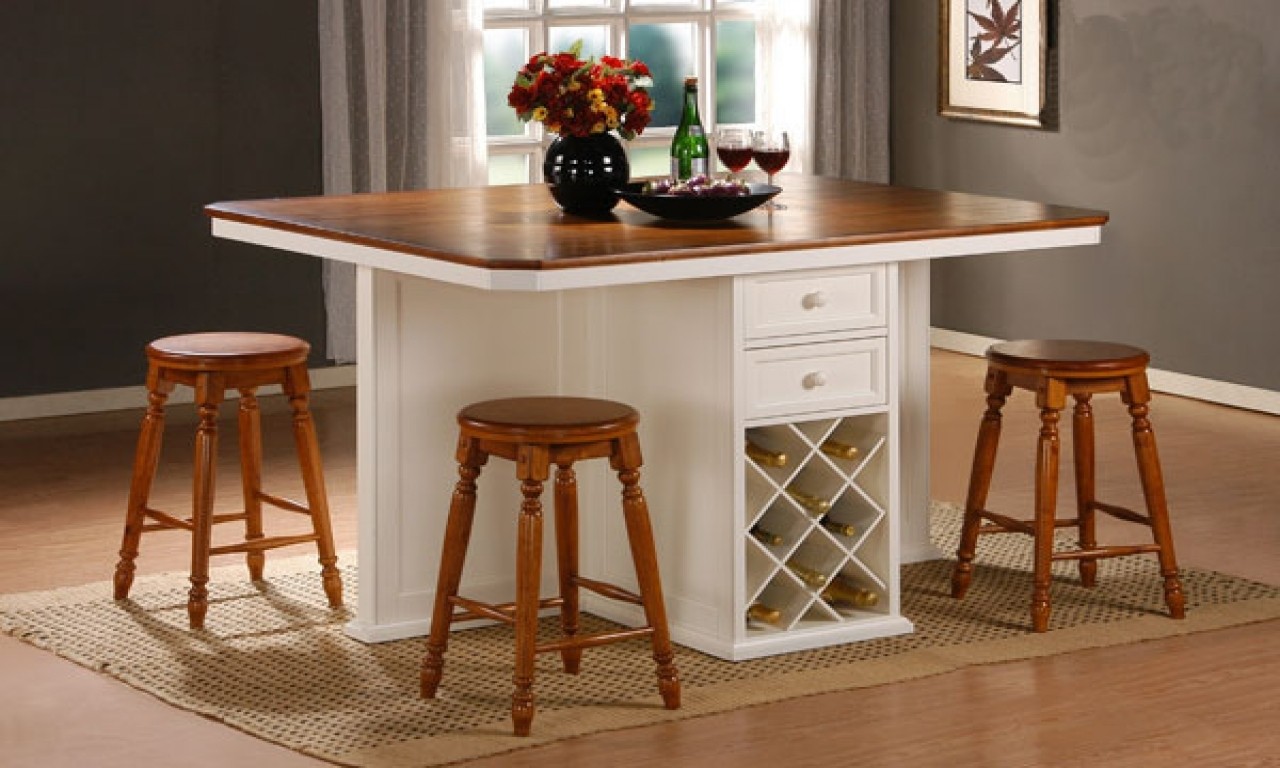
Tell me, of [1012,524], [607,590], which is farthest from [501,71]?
[607,590]

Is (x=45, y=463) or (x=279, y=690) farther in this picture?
(x=45, y=463)

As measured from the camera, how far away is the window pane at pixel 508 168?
810 centimetres

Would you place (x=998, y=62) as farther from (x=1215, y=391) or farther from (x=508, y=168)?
(x=508, y=168)

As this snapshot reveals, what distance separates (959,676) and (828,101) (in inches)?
171

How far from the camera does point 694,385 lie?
4.61m

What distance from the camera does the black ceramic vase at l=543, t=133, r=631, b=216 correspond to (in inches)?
192

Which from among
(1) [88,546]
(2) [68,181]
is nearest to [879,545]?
(1) [88,546]

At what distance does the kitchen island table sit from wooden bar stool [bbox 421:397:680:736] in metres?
0.29

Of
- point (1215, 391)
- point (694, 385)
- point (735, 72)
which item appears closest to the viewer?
point (694, 385)

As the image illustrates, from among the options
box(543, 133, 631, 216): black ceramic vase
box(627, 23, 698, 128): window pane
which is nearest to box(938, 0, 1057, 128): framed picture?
box(627, 23, 698, 128): window pane

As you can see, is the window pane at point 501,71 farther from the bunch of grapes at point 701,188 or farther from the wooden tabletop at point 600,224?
the bunch of grapes at point 701,188

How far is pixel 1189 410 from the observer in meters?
7.37

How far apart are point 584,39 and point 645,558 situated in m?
4.18

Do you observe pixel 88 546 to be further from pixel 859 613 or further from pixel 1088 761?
pixel 1088 761
